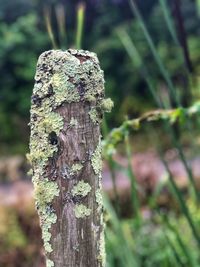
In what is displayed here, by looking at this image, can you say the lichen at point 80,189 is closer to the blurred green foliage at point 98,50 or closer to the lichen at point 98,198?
the lichen at point 98,198

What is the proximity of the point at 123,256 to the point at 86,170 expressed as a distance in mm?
953

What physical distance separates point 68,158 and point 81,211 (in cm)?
8

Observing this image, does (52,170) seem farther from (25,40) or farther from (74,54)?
(25,40)

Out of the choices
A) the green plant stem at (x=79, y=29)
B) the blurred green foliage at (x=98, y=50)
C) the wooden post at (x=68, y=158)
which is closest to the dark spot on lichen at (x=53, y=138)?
the wooden post at (x=68, y=158)

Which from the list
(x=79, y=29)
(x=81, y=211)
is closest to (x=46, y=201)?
(x=81, y=211)

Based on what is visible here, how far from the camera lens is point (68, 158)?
0.90 meters

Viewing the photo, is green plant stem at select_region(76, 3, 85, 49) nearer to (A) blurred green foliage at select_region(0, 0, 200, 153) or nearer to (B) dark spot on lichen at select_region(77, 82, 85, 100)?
(B) dark spot on lichen at select_region(77, 82, 85, 100)

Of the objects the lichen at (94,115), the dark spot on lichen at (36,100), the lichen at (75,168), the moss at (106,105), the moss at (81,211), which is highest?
the dark spot on lichen at (36,100)

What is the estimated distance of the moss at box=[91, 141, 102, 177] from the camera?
917 millimetres

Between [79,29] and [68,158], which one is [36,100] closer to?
[68,158]

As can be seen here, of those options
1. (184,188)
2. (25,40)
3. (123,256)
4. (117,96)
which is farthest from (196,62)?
(123,256)

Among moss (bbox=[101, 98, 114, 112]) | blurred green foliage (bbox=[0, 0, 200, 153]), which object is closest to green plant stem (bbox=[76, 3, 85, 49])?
moss (bbox=[101, 98, 114, 112])

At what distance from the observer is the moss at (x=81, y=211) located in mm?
907

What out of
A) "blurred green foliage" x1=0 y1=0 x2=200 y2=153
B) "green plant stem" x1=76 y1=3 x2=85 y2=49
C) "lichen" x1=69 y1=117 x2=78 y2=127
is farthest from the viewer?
"blurred green foliage" x1=0 y1=0 x2=200 y2=153
